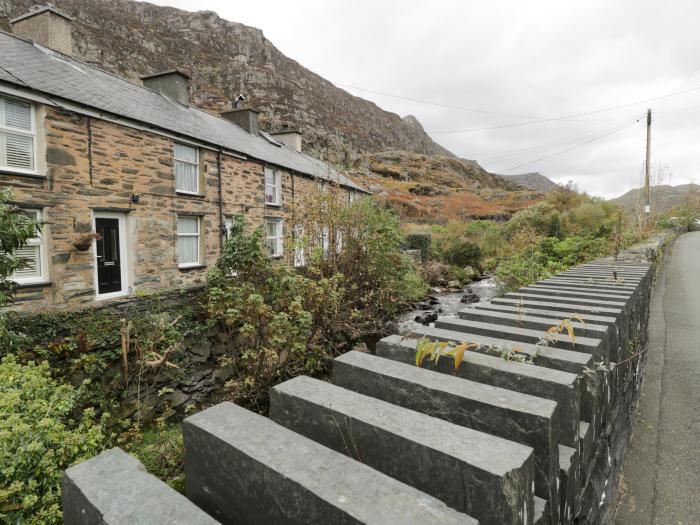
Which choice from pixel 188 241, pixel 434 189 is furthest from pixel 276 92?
pixel 188 241

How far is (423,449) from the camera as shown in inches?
42.6

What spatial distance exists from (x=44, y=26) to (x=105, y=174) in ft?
19.7

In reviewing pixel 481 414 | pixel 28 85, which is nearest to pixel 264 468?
pixel 481 414

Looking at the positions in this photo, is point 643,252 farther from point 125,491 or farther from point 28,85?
point 28,85

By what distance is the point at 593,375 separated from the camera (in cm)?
169

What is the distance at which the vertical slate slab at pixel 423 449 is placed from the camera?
942 mm

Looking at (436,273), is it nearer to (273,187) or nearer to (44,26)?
(273,187)

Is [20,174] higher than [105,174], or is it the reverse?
[105,174]

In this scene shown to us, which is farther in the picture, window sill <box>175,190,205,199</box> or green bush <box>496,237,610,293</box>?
window sill <box>175,190,205,199</box>

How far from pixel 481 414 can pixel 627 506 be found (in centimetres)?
259

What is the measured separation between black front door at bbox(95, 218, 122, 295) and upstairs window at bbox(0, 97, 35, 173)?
2.12 m

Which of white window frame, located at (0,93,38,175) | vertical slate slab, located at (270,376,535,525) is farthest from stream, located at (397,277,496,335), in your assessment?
white window frame, located at (0,93,38,175)

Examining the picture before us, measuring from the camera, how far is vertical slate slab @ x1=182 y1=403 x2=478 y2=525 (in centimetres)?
87

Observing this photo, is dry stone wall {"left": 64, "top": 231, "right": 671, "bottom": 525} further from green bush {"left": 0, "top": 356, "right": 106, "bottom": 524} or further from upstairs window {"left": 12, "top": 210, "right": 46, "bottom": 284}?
upstairs window {"left": 12, "top": 210, "right": 46, "bottom": 284}
